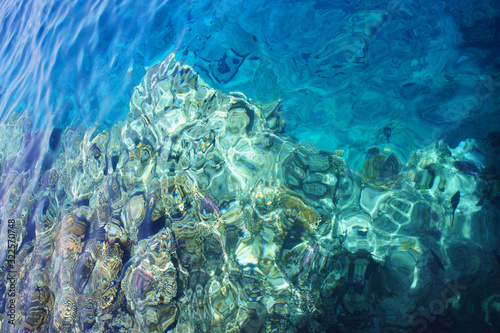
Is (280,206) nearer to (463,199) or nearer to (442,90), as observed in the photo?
(463,199)

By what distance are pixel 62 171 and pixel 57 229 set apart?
0.99 metres

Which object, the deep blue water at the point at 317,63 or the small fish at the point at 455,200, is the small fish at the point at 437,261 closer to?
the small fish at the point at 455,200

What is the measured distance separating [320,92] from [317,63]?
1.34 ft

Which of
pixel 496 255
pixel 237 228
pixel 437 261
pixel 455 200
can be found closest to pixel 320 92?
pixel 455 200

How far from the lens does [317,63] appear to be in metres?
3.24

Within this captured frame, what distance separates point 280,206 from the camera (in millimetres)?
2611

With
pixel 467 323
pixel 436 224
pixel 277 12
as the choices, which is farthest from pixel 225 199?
pixel 277 12

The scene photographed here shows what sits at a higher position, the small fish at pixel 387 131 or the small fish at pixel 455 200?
the small fish at pixel 387 131

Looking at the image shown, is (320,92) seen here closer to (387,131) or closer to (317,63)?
(317,63)

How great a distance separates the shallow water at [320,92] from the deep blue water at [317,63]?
0.6 inches

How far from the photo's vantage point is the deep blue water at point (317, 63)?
2.64 m

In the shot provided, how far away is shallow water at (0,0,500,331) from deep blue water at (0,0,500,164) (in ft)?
0.05

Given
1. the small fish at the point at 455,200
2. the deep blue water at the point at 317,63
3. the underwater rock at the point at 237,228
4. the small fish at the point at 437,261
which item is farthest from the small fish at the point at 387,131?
the small fish at the point at 437,261

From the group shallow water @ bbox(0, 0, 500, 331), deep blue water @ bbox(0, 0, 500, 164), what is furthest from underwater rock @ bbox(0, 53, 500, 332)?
deep blue water @ bbox(0, 0, 500, 164)
